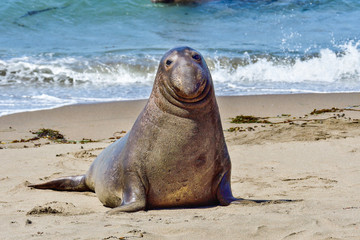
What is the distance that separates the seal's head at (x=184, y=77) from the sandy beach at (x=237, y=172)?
0.85 m

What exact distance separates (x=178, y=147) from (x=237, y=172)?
2.06 meters

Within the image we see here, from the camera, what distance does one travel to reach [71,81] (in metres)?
14.1

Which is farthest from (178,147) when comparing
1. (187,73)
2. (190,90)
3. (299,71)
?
(299,71)

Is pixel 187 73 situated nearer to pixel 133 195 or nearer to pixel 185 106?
pixel 185 106

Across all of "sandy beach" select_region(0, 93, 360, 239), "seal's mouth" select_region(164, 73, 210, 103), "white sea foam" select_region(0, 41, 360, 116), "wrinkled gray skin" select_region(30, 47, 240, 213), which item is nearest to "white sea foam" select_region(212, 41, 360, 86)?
"white sea foam" select_region(0, 41, 360, 116)

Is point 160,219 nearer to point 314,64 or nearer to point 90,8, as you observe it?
point 314,64

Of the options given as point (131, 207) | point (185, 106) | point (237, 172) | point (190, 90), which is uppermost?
point (190, 90)

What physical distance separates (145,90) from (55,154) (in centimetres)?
565

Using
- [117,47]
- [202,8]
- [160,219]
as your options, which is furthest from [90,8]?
[160,219]

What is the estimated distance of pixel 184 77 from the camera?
4.50 meters

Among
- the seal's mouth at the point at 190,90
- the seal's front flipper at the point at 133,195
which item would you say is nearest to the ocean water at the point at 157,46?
the seal's front flipper at the point at 133,195

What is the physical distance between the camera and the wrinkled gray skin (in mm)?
4602

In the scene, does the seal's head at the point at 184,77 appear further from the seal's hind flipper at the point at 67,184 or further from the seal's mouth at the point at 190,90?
the seal's hind flipper at the point at 67,184

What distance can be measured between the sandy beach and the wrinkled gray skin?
18 cm
